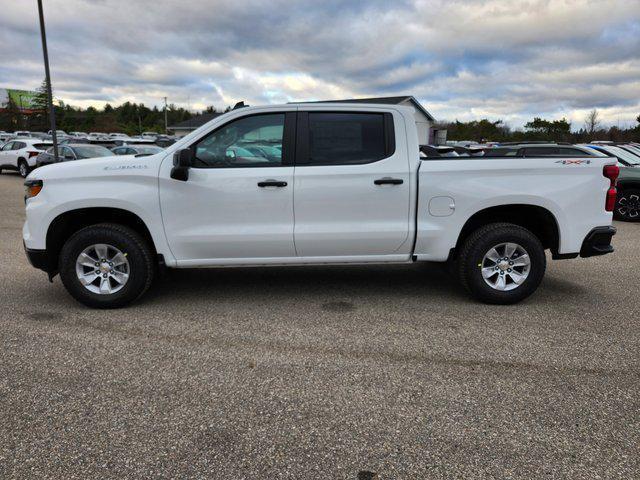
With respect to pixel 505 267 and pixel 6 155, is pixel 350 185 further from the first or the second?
pixel 6 155

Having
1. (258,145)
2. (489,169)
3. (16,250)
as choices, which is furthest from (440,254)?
(16,250)

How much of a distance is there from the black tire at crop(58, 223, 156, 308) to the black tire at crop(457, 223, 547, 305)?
3.08 m

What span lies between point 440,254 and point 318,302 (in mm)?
1314

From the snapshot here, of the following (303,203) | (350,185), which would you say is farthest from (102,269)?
(350,185)

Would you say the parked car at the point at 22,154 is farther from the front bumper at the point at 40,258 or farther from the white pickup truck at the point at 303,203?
the white pickup truck at the point at 303,203

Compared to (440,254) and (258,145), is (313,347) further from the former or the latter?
(258,145)

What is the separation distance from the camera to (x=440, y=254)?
484 centimetres

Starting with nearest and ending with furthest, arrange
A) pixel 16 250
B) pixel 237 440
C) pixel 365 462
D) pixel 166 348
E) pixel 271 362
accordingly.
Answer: pixel 365 462
pixel 237 440
pixel 271 362
pixel 166 348
pixel 16 250

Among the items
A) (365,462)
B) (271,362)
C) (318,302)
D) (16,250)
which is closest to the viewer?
(365,462)

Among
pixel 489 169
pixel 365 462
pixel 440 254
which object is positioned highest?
pixel 489 169

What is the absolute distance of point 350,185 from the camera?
15.1ft

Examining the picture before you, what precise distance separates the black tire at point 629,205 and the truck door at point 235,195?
374 inches

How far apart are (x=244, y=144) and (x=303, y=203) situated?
0.80 meters

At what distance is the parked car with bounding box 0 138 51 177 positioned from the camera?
20016 mm
